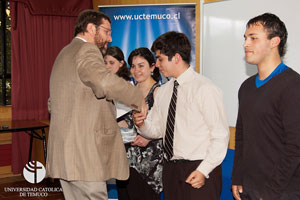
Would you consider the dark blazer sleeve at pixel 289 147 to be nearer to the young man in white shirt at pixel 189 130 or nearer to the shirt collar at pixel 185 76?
the young man in white shirt at pixel 189 130

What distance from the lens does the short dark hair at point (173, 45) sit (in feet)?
6.83

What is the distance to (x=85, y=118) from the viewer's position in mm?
1929

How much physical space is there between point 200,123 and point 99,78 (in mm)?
638

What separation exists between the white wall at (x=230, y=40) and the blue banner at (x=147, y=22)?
238mm

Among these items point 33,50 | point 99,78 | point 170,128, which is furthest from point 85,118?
point 33,50

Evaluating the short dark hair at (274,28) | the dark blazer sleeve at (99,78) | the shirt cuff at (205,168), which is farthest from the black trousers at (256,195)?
the dark blazer sleeve at (99,78)

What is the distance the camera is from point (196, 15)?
4.73 m

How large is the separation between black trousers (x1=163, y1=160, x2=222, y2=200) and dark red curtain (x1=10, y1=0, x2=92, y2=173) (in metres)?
3.71

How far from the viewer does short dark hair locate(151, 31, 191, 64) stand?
208cm

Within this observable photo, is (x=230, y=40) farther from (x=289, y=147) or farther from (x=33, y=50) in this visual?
(x=33, y=50)

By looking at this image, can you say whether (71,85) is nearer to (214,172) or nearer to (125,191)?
(214,172)

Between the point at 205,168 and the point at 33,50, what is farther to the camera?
the point at 33,50

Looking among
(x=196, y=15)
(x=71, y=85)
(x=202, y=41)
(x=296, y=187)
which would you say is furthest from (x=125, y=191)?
(x=196, y=15)

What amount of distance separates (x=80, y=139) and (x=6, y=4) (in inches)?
168
